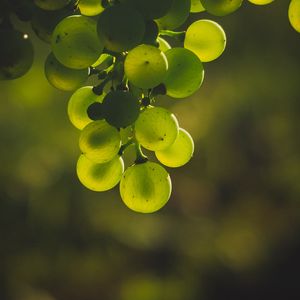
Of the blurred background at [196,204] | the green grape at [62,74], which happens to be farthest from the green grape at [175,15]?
the blurred background at [196,204]

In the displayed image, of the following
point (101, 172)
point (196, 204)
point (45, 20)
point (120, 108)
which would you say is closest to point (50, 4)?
point (45, 20)

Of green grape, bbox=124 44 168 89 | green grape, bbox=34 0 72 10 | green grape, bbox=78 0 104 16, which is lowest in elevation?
green grape, bbox=124 44 168 89

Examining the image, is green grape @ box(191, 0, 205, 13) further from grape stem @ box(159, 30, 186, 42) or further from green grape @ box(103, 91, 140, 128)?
green grape @ box(103, 91, 140, 128)

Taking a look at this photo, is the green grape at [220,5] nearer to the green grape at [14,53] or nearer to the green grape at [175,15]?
the green grape at [175,15]

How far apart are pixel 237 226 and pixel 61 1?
94.2 inches

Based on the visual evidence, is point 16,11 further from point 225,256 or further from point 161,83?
point 225,256

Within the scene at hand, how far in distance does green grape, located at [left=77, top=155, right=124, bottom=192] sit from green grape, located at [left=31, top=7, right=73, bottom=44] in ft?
0.62

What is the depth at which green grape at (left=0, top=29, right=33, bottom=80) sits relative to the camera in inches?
24.2

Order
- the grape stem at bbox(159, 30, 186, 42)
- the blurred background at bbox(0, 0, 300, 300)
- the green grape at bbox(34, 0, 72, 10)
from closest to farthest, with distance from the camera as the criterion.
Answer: the green grape at bbox(34, 0, 72, 10)
the grape stem at bbox(159, 30, 186, 42)
the blurred background at bbox(0, 0, 300, 300)

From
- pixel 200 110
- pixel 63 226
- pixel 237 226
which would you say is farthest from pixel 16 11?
pixel 237 226

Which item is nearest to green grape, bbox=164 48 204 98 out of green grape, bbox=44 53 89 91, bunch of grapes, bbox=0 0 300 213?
bunch of grapes, bbox=0 0 300 213

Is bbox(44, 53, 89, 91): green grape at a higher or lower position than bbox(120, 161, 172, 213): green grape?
higher

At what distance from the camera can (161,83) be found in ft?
2.36

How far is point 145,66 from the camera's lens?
2.11 ft
